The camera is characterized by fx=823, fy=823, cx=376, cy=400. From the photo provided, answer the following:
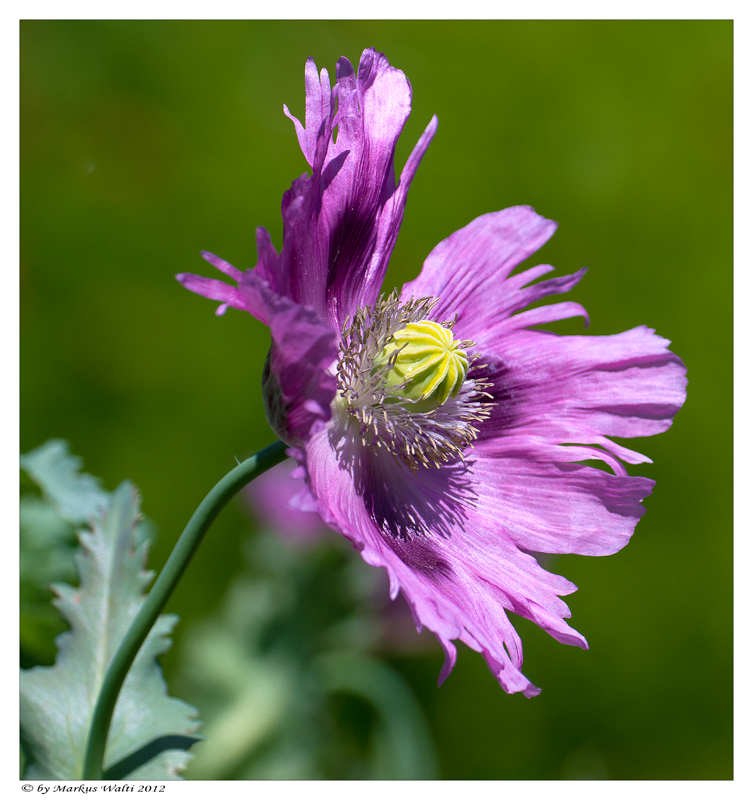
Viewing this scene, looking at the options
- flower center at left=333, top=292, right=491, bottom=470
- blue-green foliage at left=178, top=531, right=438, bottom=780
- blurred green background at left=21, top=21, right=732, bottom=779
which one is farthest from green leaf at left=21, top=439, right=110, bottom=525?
blurred green background at left=21, top=21, right=732, bottom=779

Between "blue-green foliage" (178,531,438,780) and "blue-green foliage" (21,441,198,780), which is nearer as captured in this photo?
"blue-green foliage" (21,441,198,780)

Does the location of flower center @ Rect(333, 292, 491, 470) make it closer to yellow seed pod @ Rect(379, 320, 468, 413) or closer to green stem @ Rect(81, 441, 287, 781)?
yellow seed pod @ Rect(379, 320, 468, 413)

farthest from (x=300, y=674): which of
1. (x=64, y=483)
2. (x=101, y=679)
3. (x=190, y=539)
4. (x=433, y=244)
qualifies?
(x=433, y=244)

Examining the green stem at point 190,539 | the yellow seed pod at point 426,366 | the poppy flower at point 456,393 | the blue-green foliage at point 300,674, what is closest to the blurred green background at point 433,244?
the blue-green foliage at point 300,674

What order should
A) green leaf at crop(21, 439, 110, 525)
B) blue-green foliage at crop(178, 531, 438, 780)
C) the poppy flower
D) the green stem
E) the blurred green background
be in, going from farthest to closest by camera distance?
the blurred green background → blue-green foliage at crop(178, 531, 438, 780) → green leaf at crop(21, 439, 110, 525) → the poppy flower → the green stem

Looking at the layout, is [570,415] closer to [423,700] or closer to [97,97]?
[423,700]

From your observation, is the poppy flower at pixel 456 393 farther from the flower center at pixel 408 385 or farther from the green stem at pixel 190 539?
the green stem at pixel 190 539
